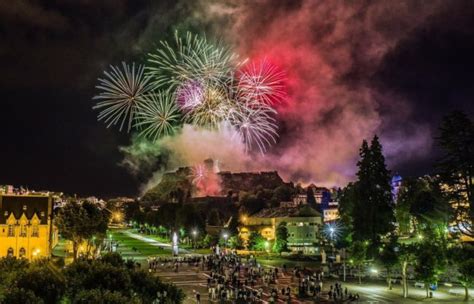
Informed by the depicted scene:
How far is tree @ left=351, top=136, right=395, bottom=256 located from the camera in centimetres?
6844

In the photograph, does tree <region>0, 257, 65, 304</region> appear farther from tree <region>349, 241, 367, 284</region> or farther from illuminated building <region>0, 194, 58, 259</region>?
illuminated building <region>0, 194, 58, 259</region>

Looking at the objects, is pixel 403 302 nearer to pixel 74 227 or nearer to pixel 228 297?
pixel 228 297

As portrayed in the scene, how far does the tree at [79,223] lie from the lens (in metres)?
63.4

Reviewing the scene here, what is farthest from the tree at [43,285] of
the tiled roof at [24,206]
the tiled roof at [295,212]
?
the tiled roof at [295,212]

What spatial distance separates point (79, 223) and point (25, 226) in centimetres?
1589

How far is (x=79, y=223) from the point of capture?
208 feet

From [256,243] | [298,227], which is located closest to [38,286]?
[256,243]

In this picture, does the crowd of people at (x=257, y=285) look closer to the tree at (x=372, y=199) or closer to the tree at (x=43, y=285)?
the tree at (x=372, y=199)

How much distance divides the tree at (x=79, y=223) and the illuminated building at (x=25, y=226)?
32.9ft

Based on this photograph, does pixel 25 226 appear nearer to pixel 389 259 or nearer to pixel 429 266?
pixel 389 259

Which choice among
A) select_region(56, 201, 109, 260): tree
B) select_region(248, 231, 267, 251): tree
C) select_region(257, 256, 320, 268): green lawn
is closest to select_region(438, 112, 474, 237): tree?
select_region(257, 256, 320, 268): green lawn

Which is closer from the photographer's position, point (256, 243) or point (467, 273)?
point (467, 273)

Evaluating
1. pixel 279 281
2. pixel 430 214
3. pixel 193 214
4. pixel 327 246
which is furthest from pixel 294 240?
pixel 279 281

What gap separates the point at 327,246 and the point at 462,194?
58.2m
